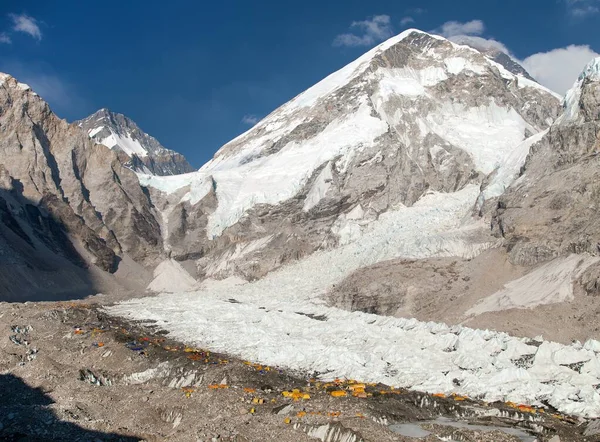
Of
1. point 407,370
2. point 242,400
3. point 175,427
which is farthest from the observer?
point 407,370

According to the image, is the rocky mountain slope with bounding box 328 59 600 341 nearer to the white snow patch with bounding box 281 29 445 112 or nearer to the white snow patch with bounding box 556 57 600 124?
the white snow patch with bounding box 556 57 600 124

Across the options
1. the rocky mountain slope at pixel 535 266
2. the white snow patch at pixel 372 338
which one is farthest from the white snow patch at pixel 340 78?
the rocky mountain slope at pixel 535 266

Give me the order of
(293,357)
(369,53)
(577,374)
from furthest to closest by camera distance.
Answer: (369,53), (293,357), (577,374)

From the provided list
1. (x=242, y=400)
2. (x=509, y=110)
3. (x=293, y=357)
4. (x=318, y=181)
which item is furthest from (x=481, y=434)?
(x=509, y=110)

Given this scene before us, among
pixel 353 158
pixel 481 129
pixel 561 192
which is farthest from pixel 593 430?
pixel 481 129

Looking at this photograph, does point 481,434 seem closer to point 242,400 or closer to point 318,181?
point 242,400

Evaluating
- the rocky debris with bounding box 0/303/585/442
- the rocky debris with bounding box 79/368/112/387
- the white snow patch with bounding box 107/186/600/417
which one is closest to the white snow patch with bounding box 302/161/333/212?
the white snow patch with bounding box 107/186/600/417

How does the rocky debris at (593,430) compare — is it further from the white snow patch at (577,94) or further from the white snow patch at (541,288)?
the white snow patch at (577,94)
